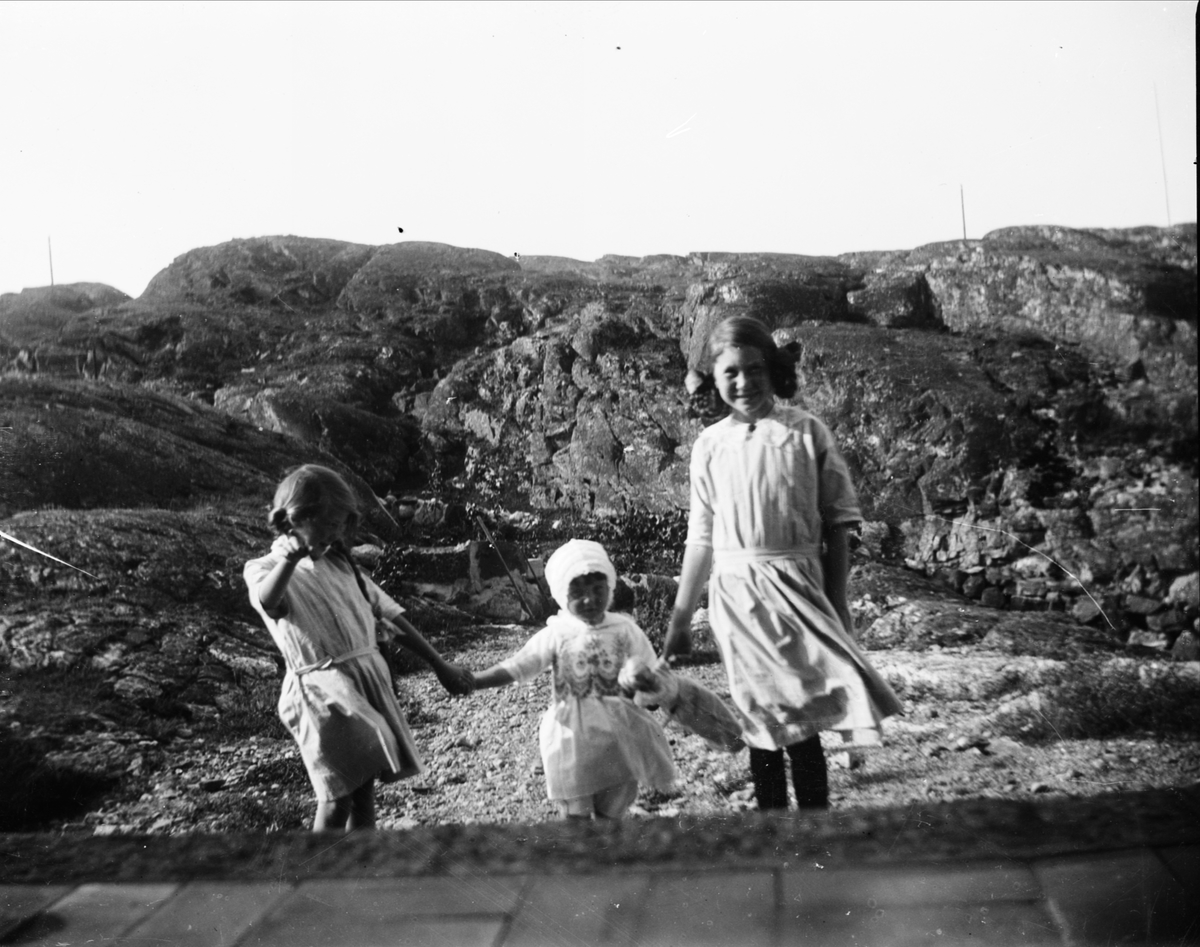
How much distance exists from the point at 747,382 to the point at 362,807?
182 centimetres

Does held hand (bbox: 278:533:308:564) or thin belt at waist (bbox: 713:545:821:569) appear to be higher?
held hand (bbox: 278:533:308:564)

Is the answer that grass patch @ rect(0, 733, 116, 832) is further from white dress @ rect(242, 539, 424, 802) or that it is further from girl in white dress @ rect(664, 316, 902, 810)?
girl in white dress @ rect(664, 316, 902, 810)

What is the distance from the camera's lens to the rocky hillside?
11.6 ft

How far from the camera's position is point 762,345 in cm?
344

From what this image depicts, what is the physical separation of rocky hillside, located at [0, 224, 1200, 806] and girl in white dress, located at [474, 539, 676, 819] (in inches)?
8.5

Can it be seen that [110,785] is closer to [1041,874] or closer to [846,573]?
[846,573]

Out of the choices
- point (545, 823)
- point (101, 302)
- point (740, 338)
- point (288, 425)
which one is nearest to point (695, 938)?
point (545, 823)

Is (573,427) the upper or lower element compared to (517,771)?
upper

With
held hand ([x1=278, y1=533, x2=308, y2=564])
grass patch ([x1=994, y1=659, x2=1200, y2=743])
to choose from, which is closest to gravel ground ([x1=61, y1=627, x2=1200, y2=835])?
grass patch ([x1=994, y1=659, x2=1200, y2=743])

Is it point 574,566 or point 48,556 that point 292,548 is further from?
point 48,556

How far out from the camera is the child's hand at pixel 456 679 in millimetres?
3359

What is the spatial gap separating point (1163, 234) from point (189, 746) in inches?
141

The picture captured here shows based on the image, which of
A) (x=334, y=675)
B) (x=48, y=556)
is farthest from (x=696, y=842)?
(x=48, y=556)

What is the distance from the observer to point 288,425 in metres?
3.94
